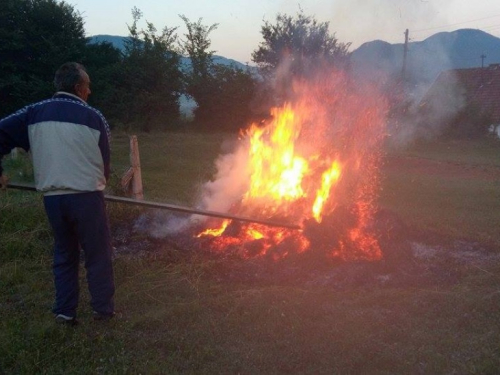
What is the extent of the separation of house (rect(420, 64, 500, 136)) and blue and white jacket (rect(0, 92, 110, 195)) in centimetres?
2134

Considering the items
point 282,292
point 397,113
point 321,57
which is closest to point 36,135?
point 282,292

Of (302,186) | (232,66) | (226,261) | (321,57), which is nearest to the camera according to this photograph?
(226,261)

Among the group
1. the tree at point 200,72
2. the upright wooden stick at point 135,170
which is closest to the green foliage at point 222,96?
the tree at point 200,72

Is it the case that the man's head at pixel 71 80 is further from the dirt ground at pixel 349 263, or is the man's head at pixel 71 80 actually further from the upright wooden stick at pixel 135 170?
the upright wooden stick at pixel 135 170

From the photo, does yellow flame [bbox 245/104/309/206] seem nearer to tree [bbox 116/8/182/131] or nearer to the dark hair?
the dark hair

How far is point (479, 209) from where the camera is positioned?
32.9 feet

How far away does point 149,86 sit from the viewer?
25.9 metres

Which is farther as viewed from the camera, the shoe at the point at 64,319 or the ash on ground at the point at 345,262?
the ash on ground at the point at 345,262

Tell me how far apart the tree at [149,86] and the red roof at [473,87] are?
1229cm

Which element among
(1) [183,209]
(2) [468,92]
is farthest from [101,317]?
(2) [468,92]

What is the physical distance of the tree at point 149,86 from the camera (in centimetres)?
2541

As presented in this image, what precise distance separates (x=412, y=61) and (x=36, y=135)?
1433 inches

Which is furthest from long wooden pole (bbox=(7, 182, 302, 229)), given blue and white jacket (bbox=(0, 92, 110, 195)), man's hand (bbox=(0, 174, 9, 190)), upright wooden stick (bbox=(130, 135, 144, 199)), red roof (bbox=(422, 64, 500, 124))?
red roof (bbox=(422, 64, 500, 124))

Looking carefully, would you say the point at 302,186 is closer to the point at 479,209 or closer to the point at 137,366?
the point at 137,366
